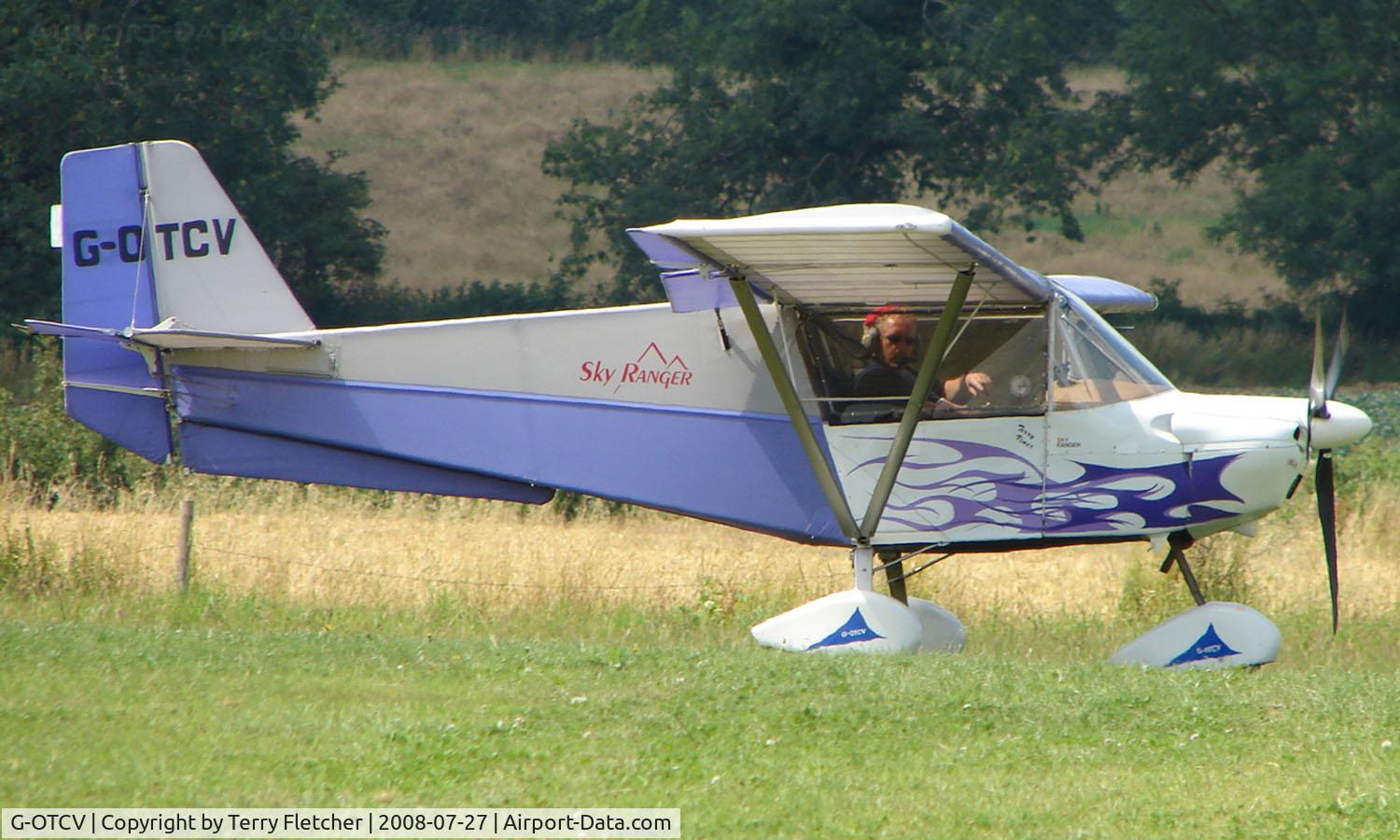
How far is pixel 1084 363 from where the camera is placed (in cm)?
848

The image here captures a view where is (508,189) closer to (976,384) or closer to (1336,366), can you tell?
(976,384)

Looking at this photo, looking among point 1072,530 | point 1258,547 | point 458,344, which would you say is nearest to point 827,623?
point 1072,530

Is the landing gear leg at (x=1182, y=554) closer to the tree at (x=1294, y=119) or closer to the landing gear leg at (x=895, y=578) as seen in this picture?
the landing gear leg at (x=895, y=578)

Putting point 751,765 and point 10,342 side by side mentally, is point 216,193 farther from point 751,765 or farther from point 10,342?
point 10,342

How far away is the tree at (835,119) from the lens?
30344 mm

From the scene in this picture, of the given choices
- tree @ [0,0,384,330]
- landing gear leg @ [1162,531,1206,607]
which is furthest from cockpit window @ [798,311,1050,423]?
tree @ [0,0,384,330]

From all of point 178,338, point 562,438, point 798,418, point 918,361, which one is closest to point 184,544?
point 178,338

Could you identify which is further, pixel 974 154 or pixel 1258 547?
pixel 974 154

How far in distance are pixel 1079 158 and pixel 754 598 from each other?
23.3 meters

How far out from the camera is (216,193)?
31.3 ft

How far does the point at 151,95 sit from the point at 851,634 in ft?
74.7

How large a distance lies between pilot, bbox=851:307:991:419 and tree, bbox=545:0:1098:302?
2192 cm

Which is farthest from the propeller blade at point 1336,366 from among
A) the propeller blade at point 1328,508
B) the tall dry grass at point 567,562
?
the tall dry grass at point 567,562

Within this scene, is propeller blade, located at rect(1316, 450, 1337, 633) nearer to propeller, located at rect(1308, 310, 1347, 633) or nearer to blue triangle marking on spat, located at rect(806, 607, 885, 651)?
propeller, located at rect(1308, 310, 1347, 633)
